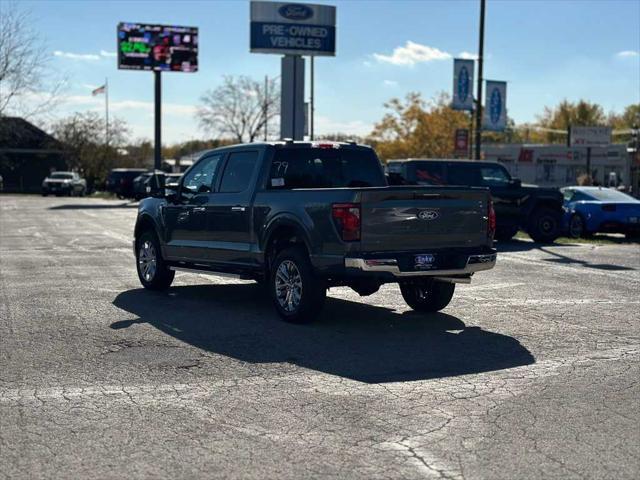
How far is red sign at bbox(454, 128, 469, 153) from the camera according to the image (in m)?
34.8

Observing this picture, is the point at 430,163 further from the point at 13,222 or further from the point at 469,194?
the point at 13,222

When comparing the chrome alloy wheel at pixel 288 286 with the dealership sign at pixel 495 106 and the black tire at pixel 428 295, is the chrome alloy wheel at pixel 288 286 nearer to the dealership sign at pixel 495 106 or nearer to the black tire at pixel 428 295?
the black tire at pixel 428 295

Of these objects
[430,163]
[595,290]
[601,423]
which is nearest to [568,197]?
[430,163]

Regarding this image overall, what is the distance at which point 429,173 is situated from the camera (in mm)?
21484

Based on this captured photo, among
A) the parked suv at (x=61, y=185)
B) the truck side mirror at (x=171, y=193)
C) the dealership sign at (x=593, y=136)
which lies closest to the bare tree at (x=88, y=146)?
the parked suv at (x=61, y=185)

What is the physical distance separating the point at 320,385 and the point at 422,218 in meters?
2.84

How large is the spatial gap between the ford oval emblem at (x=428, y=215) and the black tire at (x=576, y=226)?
1527 cm

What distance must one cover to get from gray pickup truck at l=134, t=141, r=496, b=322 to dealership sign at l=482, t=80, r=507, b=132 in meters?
22.4

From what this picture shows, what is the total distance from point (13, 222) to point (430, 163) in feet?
49.6

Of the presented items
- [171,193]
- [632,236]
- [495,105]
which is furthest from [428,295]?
[495,105]

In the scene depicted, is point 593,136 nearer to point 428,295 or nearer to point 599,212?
point 599,212

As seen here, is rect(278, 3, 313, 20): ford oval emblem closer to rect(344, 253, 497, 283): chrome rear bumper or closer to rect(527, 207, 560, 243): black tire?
rect(527, 207, 560, 243): black tire

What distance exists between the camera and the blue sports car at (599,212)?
2256 cm

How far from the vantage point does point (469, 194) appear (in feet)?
31.0
